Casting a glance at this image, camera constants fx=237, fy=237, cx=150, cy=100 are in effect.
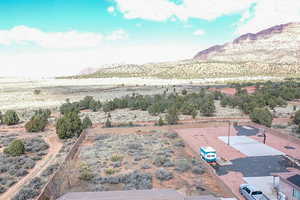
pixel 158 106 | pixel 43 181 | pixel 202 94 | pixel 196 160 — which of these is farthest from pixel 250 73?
pixel 43 181

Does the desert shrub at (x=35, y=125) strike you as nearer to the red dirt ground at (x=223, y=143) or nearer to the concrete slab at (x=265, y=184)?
the red dirt ground at (x=223, y=143)

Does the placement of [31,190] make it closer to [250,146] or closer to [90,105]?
[250,146]

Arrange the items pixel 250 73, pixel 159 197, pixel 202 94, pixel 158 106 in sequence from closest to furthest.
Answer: pixel 159 197, pixel 158 106, pixel 202 94, pixel 250 73

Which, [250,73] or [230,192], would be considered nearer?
[230,192]

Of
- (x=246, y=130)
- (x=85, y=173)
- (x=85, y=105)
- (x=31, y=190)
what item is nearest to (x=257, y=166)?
(x=246, y=130)

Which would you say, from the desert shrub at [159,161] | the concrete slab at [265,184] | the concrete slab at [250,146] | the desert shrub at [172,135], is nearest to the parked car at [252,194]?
the concrete slab at [265,184]

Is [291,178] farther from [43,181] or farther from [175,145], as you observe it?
[43,181]

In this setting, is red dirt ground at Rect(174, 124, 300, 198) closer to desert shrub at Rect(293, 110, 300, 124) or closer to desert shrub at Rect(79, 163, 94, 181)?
desert shrub at Rect(293, 110, 300, 124)

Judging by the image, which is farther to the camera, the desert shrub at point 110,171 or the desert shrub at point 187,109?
the desert shrub at point 187,109
